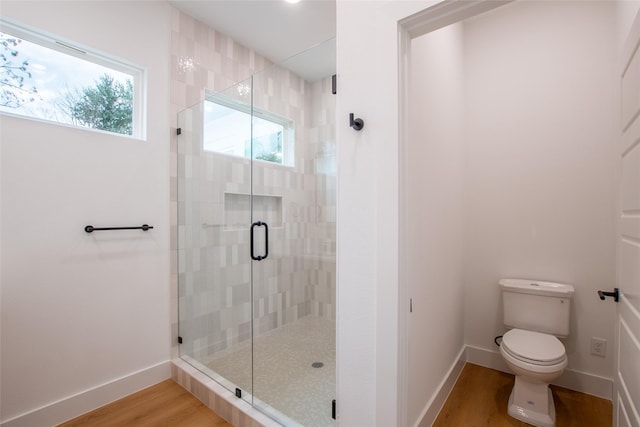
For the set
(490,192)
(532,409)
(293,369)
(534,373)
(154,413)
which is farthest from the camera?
(490,192)

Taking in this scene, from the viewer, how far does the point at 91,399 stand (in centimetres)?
187

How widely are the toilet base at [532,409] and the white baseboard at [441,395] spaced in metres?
0.36

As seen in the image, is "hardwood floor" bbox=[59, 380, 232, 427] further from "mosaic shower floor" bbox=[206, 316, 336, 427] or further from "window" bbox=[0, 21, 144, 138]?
"window" bbox=[0, 21, 144, 138]

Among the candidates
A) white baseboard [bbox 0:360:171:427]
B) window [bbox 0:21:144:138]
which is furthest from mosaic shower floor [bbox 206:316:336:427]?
window [bbox 0:21:144:138]

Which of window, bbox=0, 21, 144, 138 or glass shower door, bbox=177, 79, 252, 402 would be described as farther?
glass shower door, bbox=177, 79, 252, 402

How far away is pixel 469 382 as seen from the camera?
2.15 metres

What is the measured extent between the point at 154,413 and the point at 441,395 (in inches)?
72.9

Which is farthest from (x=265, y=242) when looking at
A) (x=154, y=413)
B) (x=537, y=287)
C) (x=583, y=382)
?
(x=583, y=382)

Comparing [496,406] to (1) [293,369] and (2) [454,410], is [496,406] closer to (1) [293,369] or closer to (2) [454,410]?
(2) [454,410]

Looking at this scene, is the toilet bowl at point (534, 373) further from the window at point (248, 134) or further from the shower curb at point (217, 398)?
the window at point (248, 134)

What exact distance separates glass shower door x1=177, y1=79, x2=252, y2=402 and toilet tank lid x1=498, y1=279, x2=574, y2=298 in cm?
197

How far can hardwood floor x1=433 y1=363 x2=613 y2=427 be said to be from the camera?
1.73 metres

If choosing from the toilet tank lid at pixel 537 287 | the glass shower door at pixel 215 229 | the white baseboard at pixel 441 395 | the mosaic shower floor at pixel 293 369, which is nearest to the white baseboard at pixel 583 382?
the white baseboard at pixel 441 395

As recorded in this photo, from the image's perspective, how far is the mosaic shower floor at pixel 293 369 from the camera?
1639mm
